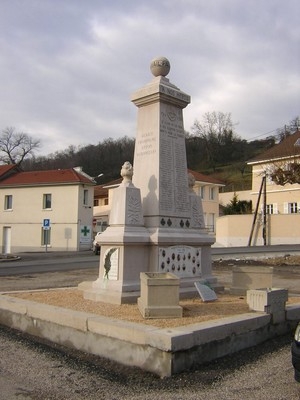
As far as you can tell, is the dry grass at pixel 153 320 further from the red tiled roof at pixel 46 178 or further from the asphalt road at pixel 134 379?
the red tiled roof at pixel 46 178

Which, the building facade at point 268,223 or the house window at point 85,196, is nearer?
the building facade at point 268,223

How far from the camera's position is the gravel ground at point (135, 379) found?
487 centimetres

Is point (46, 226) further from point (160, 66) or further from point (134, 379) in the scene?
point (134, 379)

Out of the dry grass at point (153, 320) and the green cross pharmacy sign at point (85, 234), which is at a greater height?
the green cross pharmacy sign at point (85, 234)

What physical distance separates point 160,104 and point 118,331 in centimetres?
530

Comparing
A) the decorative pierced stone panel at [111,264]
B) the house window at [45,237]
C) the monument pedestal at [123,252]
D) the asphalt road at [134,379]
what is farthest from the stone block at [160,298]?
the house window at [45,237]

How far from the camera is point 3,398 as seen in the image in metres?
4.81

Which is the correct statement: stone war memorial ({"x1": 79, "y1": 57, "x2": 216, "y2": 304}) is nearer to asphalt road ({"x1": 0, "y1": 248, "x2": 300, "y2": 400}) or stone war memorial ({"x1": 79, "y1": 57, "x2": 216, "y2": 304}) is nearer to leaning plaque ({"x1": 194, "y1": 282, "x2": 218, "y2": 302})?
leaning plaque ({"x1": 194, "y1": 282, "x2": 218, "y2": 302})

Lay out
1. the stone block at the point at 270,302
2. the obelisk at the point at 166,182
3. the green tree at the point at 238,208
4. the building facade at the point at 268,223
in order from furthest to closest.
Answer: the green tree at the point at 238,208, the building facade at the point at 268,223, the obelisk at the point at 166,182, the stone block at the point at 270,302

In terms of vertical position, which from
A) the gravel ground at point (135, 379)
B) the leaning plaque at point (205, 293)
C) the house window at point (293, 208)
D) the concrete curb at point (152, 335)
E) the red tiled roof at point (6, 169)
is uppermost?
the red tiled roof at point (6, 169)

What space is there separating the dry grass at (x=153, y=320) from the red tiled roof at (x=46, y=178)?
37.9m

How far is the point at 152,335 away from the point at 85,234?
1628 inches

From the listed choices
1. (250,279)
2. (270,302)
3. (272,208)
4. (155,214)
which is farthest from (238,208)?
(270,302)

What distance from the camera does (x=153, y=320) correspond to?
6625mm
